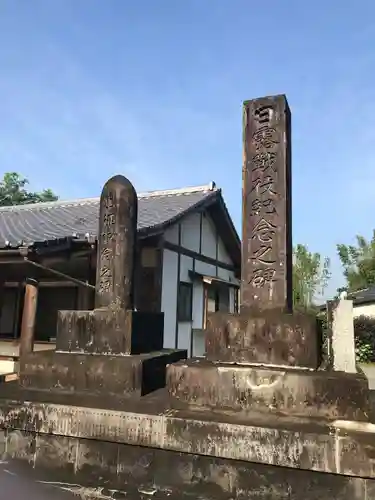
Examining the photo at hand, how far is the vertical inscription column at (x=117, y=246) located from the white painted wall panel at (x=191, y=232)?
7717mm

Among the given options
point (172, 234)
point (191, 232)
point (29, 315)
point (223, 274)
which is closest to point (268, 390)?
point (29, 315)

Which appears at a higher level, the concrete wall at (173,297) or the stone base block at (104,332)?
the concrete wall at (173,297)

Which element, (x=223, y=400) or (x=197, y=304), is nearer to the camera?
(x=223, y=400)

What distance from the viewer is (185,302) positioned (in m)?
11.8

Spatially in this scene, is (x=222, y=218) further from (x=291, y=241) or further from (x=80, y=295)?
(x=291, y=241)

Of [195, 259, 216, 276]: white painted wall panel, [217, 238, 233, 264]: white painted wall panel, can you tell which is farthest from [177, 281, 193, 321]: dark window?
[217, 238, 233, 264]: white painted wall panel

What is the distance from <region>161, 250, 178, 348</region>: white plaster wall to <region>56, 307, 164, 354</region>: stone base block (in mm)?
6559

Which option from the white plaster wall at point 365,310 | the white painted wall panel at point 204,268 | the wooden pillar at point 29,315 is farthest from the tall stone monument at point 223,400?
the white plaster wall at point 365,310

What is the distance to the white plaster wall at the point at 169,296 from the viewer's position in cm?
1041

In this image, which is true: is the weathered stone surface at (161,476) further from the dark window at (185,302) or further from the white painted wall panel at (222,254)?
the white painted wall panel at (222,254)

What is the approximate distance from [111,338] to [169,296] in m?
7.18

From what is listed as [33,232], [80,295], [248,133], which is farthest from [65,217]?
[248,133]

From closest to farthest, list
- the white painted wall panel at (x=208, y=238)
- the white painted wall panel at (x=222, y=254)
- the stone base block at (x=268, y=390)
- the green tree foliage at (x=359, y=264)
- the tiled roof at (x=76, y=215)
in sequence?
1. the stone base block at (x=268, y=390)
2. the tiled roof at (x=76, y=215)
3. the white painted wall panel at (x=208, y=238)
4. the white painted wall panel at (x=222, y=254)
5. the green tree foliage at (x=359, y=264)

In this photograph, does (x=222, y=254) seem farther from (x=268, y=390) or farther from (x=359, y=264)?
(x=359, y=264)
